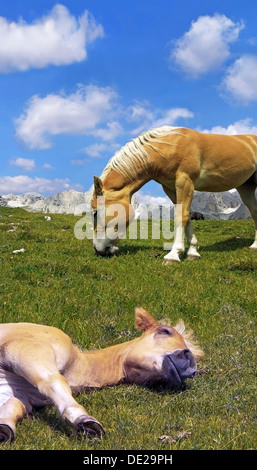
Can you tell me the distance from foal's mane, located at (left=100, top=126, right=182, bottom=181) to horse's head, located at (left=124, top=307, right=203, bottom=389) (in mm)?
10053

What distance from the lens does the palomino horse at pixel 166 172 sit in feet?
47.2

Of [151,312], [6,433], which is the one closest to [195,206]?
[151,312]


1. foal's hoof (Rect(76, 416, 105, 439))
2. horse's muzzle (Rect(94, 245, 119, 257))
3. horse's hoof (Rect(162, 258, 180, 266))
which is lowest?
foal's hoof (Rect(76, 416, 105, 439))

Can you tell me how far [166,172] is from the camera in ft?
47.7

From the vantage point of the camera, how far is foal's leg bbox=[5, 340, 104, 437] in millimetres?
3648

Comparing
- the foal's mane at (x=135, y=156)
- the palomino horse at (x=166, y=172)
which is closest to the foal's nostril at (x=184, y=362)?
the palomino horse at (x=166, y=172)

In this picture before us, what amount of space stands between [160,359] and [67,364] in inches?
36.2

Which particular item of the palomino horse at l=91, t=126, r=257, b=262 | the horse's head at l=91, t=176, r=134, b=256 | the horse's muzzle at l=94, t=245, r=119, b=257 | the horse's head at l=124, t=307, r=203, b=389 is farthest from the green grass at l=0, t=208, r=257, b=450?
the palomino horse at l=91, t=126, r=257, b=262

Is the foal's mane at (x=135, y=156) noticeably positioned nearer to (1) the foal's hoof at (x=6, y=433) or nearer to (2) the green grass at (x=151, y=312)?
(2) the green grass at (x=151, y=312)

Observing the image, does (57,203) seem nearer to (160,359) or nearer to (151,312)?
(151,312)

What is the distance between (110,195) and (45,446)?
1113 cm

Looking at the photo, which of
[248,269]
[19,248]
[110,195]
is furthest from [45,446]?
[19,248]

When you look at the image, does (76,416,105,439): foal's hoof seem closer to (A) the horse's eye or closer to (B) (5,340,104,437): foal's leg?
(B) (5,340,104,437): foal's leg

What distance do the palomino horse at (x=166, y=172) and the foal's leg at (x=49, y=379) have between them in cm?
971
